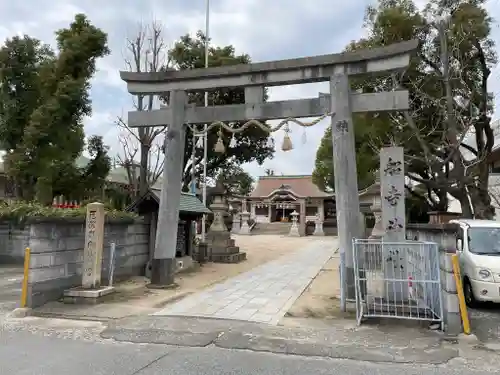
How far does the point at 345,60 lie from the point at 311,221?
33.3 meters

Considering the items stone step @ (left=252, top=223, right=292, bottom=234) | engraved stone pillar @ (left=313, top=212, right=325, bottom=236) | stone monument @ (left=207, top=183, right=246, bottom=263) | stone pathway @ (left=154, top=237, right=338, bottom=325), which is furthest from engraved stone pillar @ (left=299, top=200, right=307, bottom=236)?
stone pathway @ (left=154, top=237, right=338, bottom=325)

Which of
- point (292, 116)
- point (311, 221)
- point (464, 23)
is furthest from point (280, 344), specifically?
point (311, 221)

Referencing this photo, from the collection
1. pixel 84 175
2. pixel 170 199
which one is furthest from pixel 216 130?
pixel 170 199

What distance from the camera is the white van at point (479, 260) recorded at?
25.2ft

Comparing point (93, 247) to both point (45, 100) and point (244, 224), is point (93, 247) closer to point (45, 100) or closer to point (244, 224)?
point (45, 100)

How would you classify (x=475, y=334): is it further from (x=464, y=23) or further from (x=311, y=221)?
(x=311, y=221)

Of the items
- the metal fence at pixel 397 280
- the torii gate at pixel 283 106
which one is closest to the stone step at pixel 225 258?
the torii gate at pixel 283 106

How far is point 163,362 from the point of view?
194 inches

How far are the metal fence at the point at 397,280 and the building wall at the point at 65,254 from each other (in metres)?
5.73

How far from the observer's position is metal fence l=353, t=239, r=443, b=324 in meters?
6.58

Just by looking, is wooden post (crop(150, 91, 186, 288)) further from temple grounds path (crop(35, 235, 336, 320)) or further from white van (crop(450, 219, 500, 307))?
white van (crop(450, 219, 500, 307))

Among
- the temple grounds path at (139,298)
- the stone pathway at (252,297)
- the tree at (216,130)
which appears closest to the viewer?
the temple grounds path at (139,298)

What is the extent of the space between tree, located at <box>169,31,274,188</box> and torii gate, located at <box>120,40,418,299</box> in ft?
42.7

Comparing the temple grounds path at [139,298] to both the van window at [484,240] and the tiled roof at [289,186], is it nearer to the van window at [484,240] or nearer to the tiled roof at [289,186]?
the van window at [484,240]
